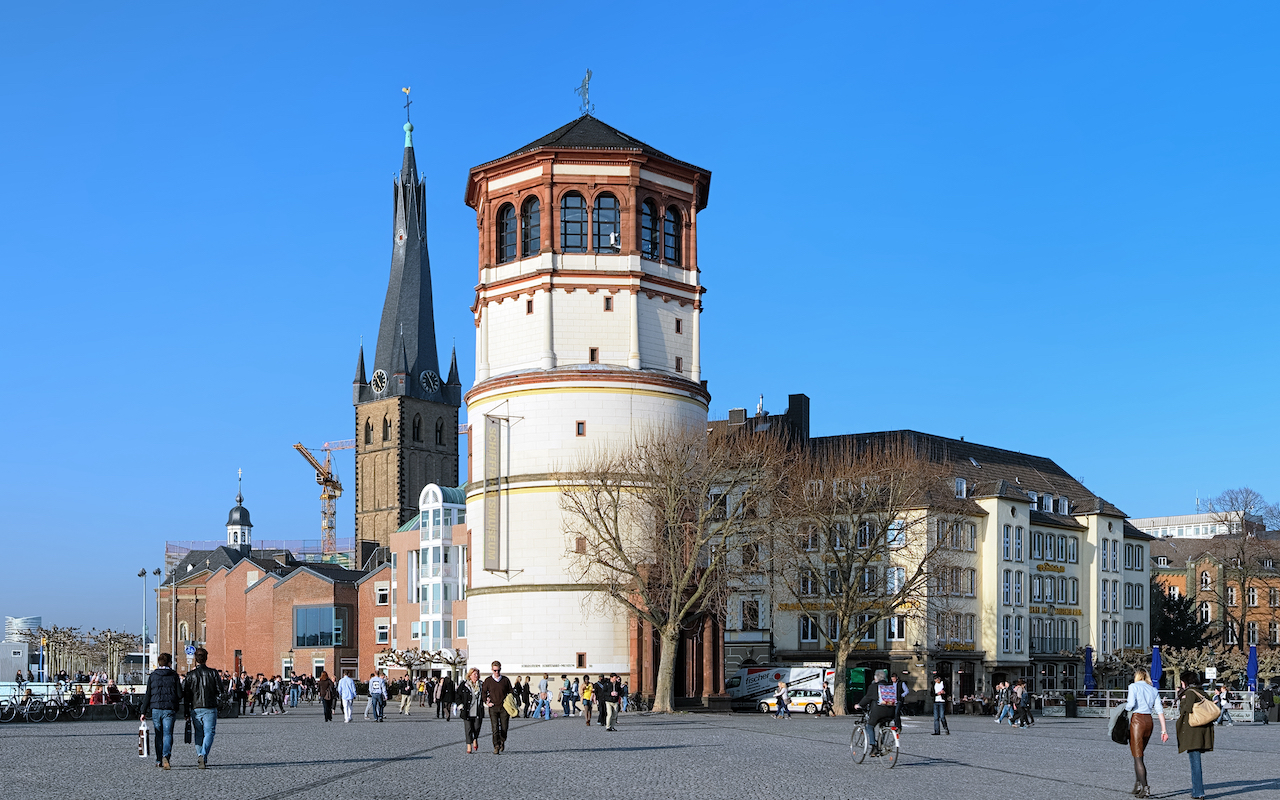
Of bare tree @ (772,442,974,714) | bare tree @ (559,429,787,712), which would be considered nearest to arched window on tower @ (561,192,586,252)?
bare tree @ (559,429,787,712)

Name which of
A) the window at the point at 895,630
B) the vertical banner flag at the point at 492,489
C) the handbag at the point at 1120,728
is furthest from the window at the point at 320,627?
the handbag at the point at 1120,728

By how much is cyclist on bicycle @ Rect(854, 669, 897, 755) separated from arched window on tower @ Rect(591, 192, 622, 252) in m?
34.8

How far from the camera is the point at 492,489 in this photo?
194ft

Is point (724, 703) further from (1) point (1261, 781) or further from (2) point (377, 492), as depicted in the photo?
(2) point (377, 492)

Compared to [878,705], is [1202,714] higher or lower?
higher

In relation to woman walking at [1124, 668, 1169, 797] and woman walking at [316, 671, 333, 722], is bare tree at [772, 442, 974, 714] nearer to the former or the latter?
woman walking at [316, 671, 333, 722]

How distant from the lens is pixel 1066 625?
8469 cm

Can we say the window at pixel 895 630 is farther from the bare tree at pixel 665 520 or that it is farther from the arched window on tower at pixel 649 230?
the arched window on tower at pixel 649 230

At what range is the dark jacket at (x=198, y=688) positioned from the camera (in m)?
23.9

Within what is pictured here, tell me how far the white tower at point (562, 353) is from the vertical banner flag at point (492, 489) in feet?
0.18

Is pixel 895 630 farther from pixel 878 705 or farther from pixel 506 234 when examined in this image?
pixel 878 705

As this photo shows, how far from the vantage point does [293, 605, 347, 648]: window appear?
11062cm

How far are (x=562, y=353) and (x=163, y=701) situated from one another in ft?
119

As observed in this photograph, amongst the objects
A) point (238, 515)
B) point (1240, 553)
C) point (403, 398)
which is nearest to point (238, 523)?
point (238, 515)
